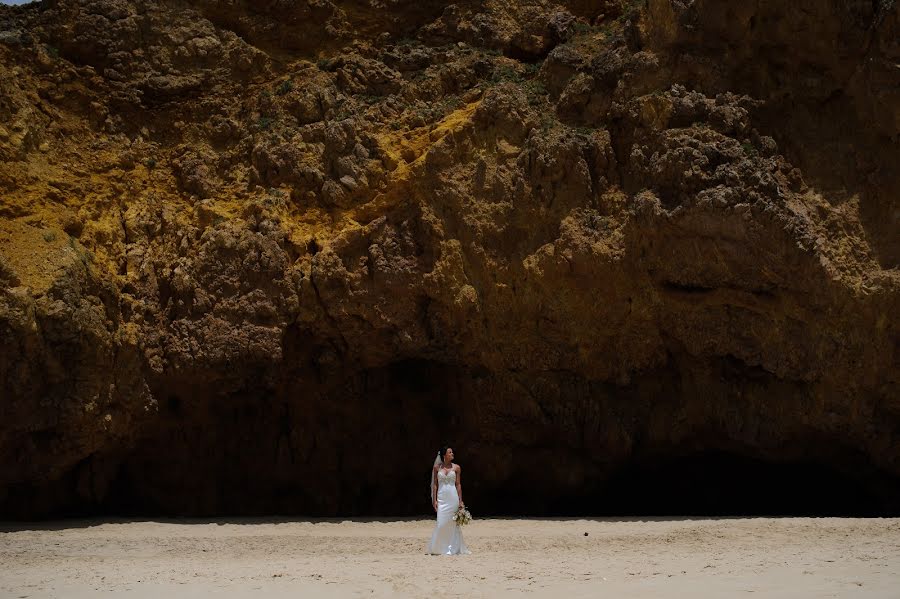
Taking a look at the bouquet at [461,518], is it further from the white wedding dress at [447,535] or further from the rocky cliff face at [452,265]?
the rocky cliff face at [452,265]

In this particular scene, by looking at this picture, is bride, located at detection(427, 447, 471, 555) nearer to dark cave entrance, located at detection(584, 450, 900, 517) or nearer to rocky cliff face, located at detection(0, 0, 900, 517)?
rocky cliff face, located at detection(0, 0, 900, 517)

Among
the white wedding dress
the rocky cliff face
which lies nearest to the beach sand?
the white wedding dress

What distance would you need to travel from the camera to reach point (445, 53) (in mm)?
14406

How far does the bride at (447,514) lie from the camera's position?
871cm

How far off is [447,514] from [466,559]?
66 centimetres

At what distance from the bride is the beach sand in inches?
8.7

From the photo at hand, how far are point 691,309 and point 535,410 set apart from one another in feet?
7.97

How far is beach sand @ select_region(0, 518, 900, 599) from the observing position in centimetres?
646

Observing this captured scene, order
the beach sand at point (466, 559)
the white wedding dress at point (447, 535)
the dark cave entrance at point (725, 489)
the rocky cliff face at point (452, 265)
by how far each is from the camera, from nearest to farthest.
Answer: the beach sand at point (466, 559)
the white wedding dress at point (447, 535)
the rocky cliff face at point (452, 265)
the dark cave entrance at point (725, 489)

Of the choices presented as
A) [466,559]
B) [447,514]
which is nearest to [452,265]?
[447,514]

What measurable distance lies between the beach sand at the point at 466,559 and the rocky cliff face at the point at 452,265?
5.78 ft

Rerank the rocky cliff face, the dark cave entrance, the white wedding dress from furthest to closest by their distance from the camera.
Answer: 1. the dark cave entrance
2. the rocky cliff face
3. the white wedding dress

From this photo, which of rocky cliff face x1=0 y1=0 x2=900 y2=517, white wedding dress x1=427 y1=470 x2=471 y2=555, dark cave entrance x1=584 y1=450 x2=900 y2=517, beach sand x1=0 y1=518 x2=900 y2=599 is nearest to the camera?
beach sand x1=0 y1=518 x2=900 y2=599

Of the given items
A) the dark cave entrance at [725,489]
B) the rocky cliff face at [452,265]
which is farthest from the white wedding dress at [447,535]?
the dark cave entrance at [725,489]
